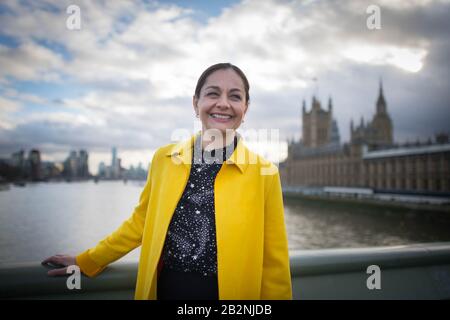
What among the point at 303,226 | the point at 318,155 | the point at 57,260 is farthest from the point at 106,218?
the point at 318,155

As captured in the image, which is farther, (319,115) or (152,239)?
(319,115)

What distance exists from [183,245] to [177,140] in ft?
1.56

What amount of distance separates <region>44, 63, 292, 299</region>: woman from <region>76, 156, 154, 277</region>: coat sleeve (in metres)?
0.06

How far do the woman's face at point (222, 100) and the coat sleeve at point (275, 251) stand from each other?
256 mm

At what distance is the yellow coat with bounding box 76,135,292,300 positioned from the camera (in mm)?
1004

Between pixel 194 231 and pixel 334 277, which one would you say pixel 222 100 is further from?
pixel 334 277

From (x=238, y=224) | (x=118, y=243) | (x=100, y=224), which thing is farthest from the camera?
(x=100, y=224)

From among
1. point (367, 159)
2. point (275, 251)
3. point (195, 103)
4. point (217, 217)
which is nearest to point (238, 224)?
point (217, 217)

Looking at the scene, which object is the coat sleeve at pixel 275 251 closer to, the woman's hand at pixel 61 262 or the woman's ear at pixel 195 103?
the woman's ear at pixel 195 103

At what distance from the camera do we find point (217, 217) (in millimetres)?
1012

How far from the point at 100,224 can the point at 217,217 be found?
597 centimetres

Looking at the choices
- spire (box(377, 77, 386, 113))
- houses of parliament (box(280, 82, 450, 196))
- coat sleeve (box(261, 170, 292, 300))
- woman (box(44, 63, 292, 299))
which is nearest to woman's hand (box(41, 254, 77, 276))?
woman (box(44, 63, 292, 299))
